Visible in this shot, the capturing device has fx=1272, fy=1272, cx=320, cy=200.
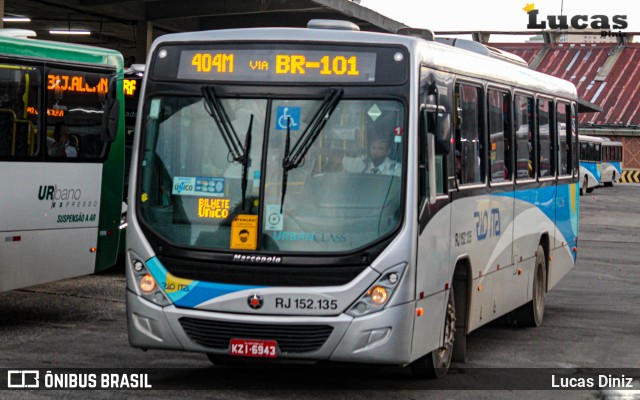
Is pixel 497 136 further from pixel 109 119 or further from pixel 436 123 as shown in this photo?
pixel 109 119

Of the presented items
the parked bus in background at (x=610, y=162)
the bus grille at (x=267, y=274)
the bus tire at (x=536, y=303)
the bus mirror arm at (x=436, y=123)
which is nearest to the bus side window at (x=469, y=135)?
the bus mirror arm at (x=436, y=123)

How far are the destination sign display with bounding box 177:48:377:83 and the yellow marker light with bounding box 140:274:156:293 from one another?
1511 mm

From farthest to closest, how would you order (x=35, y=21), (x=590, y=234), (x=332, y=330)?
(x=35, y=21) < (x=590, y=234) < (x=332, y=330)

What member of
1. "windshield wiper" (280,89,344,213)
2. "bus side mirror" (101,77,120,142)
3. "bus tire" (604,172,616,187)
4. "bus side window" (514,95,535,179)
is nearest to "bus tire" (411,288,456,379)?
"windshield wiper" (280,89,344,213)

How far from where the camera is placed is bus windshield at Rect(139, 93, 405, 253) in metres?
8.98

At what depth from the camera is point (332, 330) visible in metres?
8.80

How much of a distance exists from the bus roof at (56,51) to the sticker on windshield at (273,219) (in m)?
4.90

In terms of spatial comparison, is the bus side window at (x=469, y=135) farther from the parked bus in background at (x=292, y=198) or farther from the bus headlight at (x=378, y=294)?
the bus headlight at (x=378, y=294)

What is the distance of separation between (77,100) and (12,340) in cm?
323

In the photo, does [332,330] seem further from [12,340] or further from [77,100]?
[77,100]

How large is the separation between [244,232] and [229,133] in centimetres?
74

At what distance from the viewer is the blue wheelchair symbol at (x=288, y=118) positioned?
914cm

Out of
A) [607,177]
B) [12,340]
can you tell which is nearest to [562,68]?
[607,177]

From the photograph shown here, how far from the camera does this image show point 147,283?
9.22 m
